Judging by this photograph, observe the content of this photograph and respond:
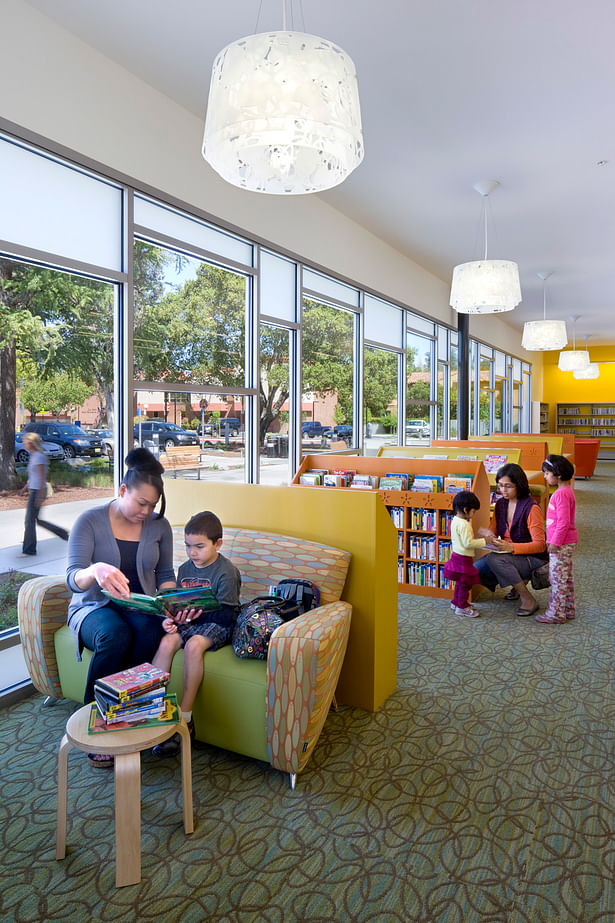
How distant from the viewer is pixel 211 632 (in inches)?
A: 109

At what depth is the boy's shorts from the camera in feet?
9.04

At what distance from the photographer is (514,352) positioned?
16016 mm

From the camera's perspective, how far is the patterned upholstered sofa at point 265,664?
2439mm

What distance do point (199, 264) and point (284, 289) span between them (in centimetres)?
135

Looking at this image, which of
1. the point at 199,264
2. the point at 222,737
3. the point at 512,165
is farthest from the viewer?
the point at 512,165

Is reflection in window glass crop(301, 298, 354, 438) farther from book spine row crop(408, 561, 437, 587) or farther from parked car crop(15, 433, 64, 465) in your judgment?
parked car crop(15, 433, 64, 465)

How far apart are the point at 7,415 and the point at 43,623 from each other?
133 centimetres

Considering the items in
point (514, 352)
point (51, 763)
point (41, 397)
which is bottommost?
point (51, 763)

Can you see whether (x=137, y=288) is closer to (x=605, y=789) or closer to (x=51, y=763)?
(x=51, y=763)

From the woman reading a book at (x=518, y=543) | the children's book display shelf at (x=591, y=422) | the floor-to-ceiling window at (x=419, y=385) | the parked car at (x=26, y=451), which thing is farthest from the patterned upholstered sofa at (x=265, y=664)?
the children's book display shelf at (x=591, y=422)

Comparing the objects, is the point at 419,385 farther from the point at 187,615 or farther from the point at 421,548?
the point at 187,615

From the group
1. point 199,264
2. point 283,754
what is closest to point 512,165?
point 199,264

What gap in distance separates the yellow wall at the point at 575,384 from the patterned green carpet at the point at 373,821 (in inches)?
745

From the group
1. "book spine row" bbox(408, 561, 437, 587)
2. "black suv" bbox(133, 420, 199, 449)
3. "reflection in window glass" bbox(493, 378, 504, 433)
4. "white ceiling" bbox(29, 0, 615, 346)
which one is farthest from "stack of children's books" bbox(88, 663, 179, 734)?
"reflection in window glass" bbox(493, 378, 504, 433)
